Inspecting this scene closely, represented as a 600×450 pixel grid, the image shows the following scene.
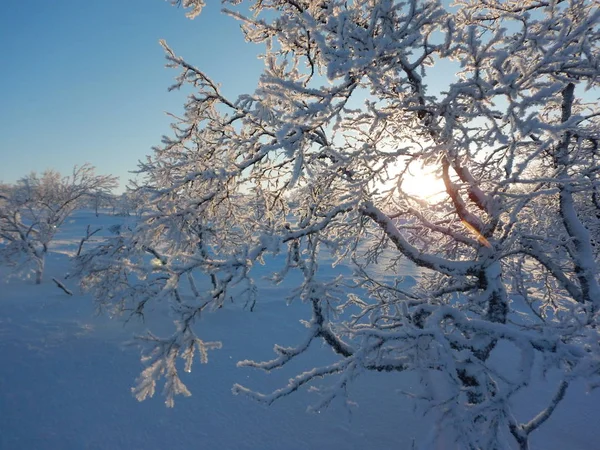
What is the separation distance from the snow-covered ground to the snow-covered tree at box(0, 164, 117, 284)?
167 inches

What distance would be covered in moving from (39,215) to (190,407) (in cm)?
1444

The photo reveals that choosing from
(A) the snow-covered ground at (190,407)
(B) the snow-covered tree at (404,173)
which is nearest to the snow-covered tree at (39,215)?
(A) the snow-covered ground at (190,407)

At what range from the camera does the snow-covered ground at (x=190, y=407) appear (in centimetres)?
Result: 593

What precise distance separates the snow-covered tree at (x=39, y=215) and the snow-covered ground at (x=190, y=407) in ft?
13.9

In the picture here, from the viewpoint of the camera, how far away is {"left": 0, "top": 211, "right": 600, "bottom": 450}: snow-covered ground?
5.93 meters

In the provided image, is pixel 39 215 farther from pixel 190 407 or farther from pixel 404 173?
pixel 404 173

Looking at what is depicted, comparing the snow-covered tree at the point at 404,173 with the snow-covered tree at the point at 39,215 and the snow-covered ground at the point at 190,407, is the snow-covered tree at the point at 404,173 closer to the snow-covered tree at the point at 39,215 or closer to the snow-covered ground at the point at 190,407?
the snow-covered ground at the point at 190,407

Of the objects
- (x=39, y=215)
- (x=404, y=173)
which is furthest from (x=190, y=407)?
(x=39, y=215)

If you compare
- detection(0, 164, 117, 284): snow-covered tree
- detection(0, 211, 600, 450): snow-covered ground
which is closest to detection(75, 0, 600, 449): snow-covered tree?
detection(0, 211, 600, 450): snow-covered ground

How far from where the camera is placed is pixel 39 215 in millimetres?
15984

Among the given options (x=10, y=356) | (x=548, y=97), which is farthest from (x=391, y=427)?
(x=10, y=356)

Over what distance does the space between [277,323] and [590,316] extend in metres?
9.64

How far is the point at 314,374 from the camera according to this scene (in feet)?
11.5

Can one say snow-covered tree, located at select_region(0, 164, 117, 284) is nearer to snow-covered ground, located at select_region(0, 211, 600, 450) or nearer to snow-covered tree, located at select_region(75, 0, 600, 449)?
snow-covered ground, located at select_region(0, 211, 600, 450)
